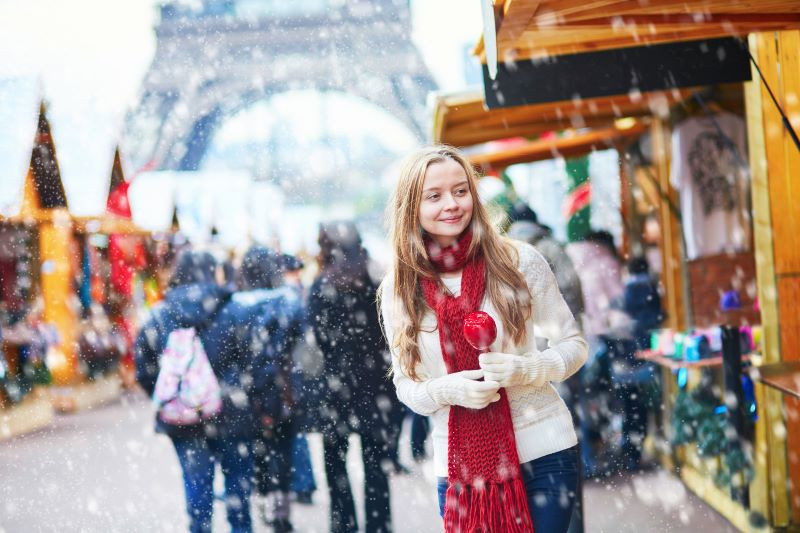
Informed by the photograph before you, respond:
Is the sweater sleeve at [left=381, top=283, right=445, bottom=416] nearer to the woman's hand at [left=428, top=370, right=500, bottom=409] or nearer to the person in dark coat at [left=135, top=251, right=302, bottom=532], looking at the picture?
the woman's hand at [left=428, top=370, right=500, bottom=409]

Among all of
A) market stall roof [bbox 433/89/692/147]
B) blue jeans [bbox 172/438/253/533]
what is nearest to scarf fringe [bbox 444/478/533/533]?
blue jeans [bbox 172/438/253/533]

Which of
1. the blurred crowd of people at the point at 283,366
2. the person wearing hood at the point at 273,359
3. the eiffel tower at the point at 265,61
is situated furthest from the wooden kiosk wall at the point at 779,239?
the eiffel tower at the point at 265,61

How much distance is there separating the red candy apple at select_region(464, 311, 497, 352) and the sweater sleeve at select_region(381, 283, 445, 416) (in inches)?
8.1

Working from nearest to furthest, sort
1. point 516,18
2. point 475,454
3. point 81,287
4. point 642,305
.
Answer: point 475,454 < point 516,18 < point 642,305 < point 81,287

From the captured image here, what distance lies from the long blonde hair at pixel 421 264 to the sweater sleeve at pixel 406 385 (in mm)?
22

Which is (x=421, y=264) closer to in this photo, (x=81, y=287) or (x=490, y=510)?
(x=490, y=510)

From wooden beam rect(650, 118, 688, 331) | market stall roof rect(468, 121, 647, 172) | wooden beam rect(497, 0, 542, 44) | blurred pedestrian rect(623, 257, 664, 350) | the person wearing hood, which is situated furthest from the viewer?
market stall roof rect(468, 121, 647, 172)

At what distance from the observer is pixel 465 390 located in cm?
189

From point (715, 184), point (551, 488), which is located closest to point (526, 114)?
point (715, 184)

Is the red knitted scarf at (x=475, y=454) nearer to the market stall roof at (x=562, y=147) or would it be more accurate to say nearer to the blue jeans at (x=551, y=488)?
the blue jeans at (x=551, y=488)

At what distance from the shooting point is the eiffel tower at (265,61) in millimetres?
23516

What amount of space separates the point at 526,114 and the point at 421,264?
132 inches

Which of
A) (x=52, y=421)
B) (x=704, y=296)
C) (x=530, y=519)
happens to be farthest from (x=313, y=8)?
(x=530, y=519)

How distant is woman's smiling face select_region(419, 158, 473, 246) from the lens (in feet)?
6.68
